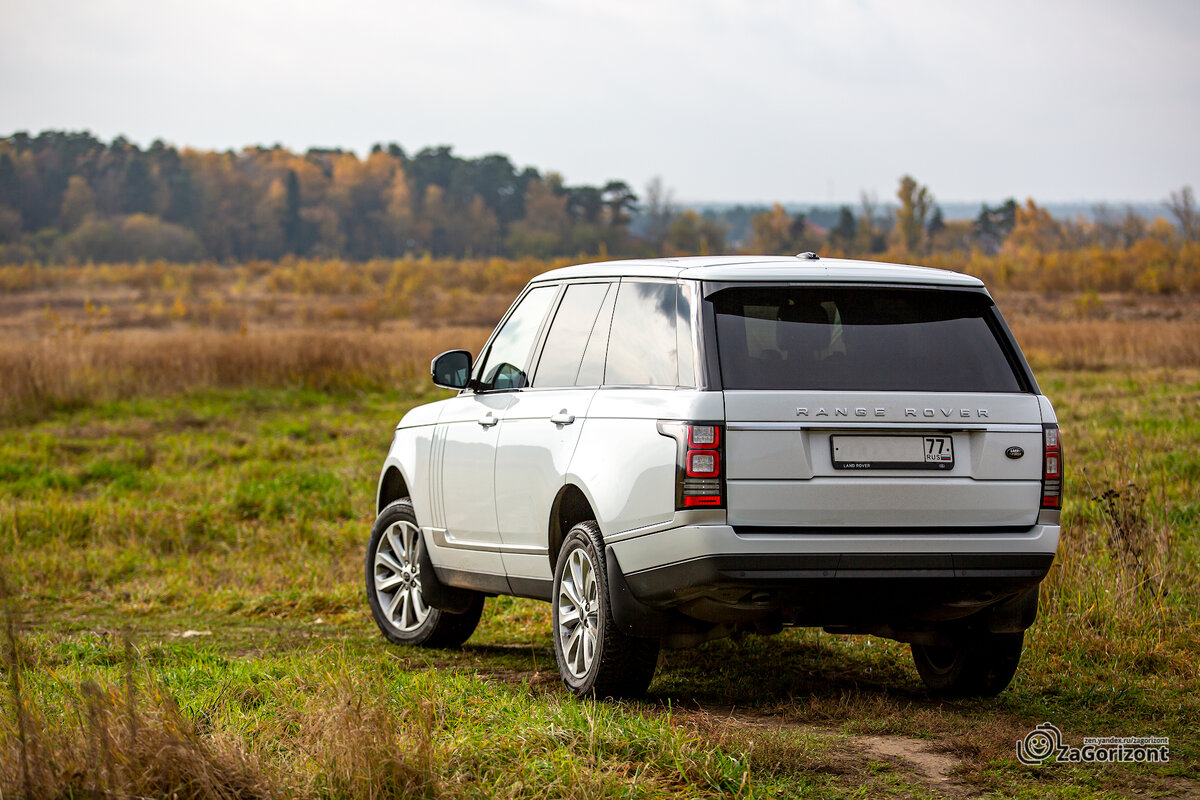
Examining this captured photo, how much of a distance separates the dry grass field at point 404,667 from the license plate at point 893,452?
1.06 metres

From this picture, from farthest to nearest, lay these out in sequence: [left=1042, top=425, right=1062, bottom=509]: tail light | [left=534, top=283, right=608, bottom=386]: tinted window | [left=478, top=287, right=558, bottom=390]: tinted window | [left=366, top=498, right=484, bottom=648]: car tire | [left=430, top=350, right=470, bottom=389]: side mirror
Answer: [left=366, top=498, right=484, bottom=648]: car tire, [left=430, top=350, right=470, bottom=389]: side mirror, [left=478, top=287, right=558, bottom=390]: tinted window, [left=534, top=283, right=608, bottom=386]: tinted window, [left=1042, top=425, right=1062, bottom=509]: tail light

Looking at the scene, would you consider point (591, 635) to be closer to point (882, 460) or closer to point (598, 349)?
point (598, 349)

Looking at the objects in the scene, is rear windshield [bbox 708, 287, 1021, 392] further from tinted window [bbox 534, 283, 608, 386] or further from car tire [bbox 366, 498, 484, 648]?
car tire [bbox 366, 498, 484, 648]

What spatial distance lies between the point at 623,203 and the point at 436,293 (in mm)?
64239

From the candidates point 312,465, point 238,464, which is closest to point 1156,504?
point 312,465

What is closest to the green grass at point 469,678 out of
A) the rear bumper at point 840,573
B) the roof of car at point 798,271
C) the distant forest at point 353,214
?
the rear bumper at point 840,573

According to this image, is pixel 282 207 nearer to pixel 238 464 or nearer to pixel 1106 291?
pixel 1106 291

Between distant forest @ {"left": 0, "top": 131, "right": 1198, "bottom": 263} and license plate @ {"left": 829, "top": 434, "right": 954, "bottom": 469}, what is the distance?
8943 centimetres

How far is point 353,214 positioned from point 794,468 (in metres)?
140

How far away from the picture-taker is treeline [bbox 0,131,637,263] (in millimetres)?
115125

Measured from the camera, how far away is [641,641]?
5.76m

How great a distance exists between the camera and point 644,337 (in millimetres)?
5867

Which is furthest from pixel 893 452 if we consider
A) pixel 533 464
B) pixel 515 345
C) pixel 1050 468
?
pixel 515 345

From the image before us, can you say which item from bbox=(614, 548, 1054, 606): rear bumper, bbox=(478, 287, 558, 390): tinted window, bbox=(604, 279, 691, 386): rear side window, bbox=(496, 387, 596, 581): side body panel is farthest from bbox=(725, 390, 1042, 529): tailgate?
bbox=(478, 287, 558, 390): tinted window
